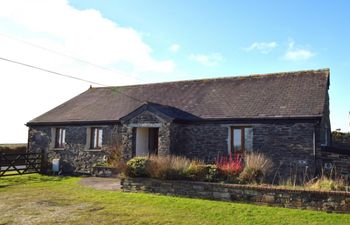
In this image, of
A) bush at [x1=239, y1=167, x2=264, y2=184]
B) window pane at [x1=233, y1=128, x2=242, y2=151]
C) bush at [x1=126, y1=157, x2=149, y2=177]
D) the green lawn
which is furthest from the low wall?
window pane at [x1=233, y1=128, x2=242, y2=151]

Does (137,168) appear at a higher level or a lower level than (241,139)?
lower

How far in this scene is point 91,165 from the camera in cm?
2080

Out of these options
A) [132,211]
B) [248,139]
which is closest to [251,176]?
[132,211]

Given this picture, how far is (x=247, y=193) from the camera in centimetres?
1091

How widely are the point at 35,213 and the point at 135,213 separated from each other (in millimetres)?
2944

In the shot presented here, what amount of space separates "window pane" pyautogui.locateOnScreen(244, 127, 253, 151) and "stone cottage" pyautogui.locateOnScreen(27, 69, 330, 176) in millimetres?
31

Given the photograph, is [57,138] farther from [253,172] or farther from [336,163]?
[336,163]

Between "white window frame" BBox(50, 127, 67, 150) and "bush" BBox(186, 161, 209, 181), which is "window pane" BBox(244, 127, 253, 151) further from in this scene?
"white window frame" BBox(50, 127, 67, 150)

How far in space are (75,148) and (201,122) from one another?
8.90 meters

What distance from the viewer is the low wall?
9.70 meters

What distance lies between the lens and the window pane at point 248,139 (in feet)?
Result: 55.2

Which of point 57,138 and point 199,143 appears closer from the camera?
point 199,143

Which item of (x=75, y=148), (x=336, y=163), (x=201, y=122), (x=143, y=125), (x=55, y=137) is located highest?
(x=201, y=122)

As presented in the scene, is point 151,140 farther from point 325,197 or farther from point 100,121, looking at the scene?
point 325,197
